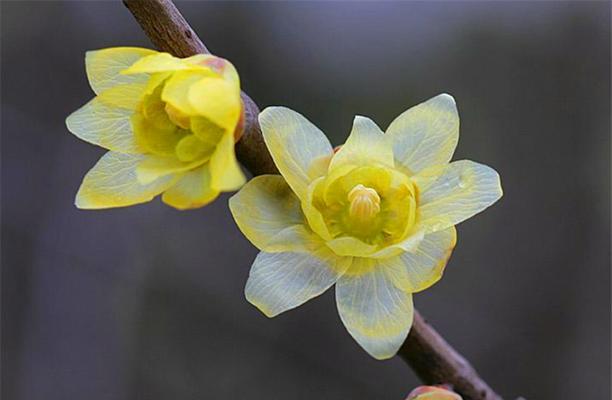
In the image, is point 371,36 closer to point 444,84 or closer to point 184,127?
point 444,84

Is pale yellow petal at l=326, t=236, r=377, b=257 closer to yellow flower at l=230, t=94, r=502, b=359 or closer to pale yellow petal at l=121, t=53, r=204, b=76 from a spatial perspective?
yellow flower at l=230, t=94, r=502, b=359

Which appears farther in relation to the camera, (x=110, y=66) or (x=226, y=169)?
(x=110, y=66)

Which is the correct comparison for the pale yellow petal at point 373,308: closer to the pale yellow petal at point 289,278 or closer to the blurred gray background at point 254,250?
the pale yellow petal at point 289,278

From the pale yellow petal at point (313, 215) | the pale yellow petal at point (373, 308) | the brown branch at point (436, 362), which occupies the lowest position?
the brown branch at point (436, 362)

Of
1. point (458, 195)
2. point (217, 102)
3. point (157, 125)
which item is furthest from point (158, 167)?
point (458, 195)

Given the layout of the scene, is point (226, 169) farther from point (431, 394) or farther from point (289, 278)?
point (431, 394)

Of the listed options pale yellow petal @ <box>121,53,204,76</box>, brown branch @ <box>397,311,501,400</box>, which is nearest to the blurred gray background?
brown branch @ <box>397,311,501,400</box>

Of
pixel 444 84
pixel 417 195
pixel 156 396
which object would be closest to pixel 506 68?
pixel 444 84

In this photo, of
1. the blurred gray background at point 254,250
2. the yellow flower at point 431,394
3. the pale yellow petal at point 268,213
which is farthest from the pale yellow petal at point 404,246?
the blurred gray background at point 254,250
